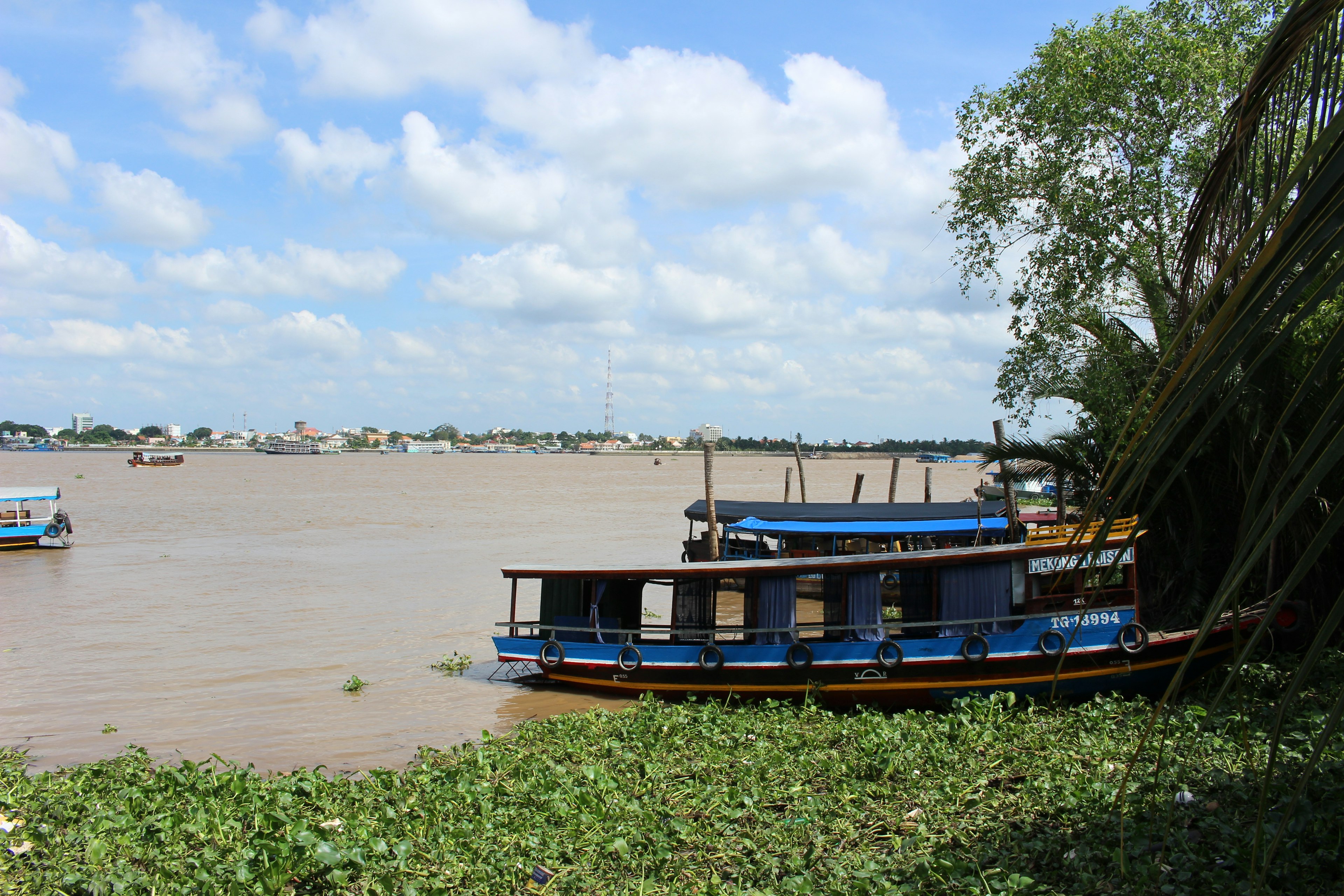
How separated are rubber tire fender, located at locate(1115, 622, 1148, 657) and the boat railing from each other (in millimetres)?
202

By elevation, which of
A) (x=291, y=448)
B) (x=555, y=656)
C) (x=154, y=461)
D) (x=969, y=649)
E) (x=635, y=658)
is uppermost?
(x=291, y=448)

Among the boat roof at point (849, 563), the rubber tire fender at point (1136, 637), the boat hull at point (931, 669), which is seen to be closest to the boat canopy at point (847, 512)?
the boat roof at point (849, 563)

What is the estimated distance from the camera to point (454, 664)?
13398 mm

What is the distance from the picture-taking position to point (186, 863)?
5227 millimetres

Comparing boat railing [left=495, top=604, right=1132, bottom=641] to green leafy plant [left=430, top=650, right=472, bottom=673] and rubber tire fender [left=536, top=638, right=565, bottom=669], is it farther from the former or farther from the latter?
green leafy plant [left=430, top=650, right=472, bottom=673]

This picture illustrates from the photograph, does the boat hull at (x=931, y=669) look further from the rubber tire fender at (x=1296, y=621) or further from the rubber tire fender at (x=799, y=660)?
the rubber tire fender at (x=1296, y=621)

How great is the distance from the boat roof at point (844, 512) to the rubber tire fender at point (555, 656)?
4.49m

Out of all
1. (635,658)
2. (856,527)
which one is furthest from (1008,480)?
(635,658)

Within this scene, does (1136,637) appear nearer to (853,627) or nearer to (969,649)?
(969,649)

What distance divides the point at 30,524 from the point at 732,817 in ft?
90.4

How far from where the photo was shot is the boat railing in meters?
9.24

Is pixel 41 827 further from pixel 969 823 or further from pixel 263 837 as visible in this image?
pixel 969 823

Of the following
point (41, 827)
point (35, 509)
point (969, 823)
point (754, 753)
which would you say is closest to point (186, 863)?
point (41, 827)

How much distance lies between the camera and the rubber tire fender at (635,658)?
1072 centimetres
